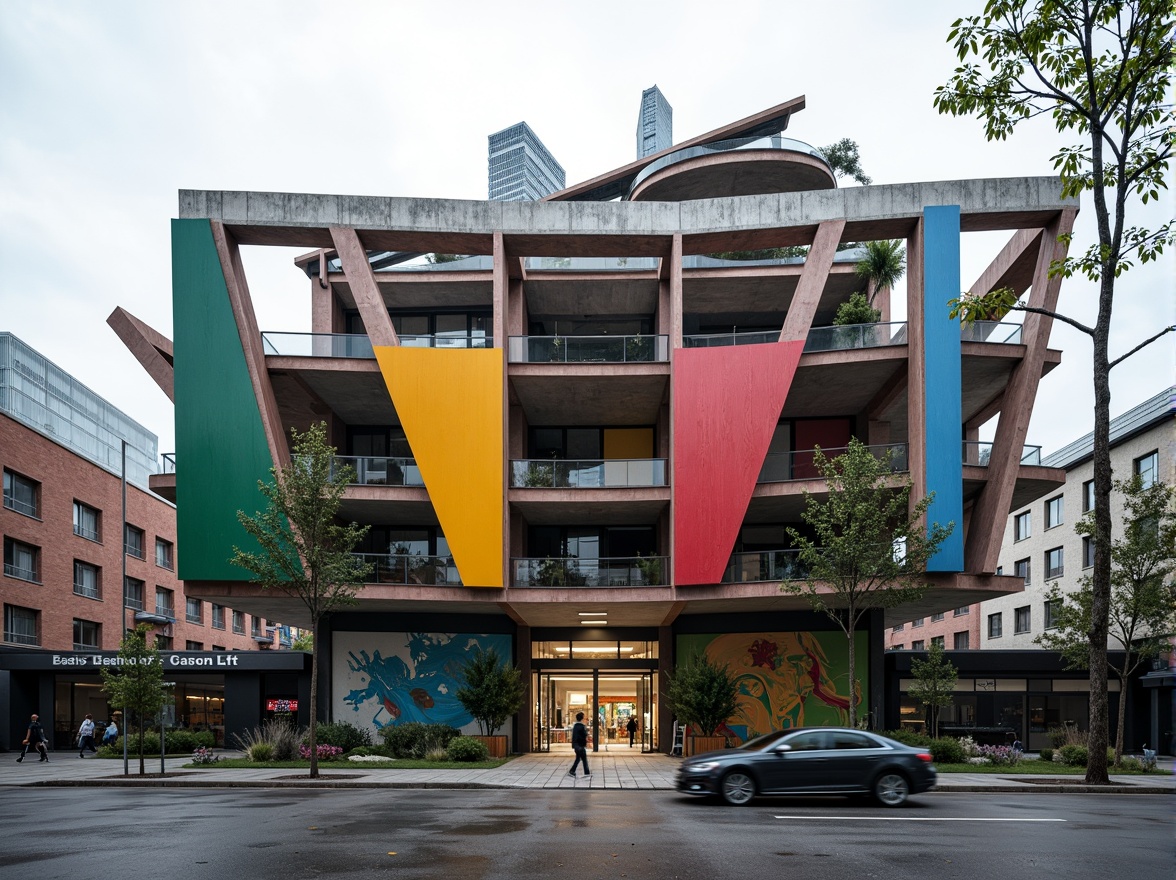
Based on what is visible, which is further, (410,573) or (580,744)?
(410,573)

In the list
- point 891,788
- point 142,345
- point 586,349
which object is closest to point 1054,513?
point 586,349

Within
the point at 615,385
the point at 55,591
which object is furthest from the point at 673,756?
the point at 55,591

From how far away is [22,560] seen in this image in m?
39.7

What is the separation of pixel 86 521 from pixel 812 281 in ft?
120

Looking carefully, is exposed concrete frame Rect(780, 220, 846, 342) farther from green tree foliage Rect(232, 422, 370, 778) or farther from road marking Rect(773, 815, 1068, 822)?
road marking Rect(773, 815, 1068, 822)

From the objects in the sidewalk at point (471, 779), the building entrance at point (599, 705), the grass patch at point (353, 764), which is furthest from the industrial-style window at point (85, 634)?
the building entrance at point (599, 705)

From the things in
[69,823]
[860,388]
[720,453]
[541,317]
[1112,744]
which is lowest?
[1112,744]

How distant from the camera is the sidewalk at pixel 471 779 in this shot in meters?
19.8

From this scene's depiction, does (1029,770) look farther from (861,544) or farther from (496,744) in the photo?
(496,744)

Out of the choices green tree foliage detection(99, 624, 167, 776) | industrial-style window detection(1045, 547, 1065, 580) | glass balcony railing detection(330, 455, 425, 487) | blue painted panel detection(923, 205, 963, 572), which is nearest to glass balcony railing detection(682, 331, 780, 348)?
blue painted panel detection(923, 205, 963, 572)

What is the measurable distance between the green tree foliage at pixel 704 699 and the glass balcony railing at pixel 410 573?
729 centimetres

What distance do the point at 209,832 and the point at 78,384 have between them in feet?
276

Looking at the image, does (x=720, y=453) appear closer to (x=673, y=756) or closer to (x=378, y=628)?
(x=673, y=756)

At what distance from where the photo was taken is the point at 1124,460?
38.8 meters
